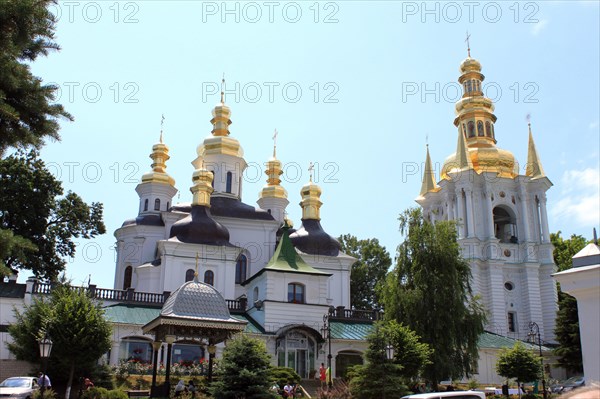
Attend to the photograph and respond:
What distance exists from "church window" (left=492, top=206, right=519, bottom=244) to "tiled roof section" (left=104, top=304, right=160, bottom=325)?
107 ft

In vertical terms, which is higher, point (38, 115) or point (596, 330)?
point (38, 115)

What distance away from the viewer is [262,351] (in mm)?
21734

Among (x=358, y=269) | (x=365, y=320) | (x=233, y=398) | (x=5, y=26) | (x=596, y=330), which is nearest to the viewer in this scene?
(x=596, y=330)

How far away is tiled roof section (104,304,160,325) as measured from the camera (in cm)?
3391

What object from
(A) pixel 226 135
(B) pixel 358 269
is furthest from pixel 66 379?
(B) pixel 358 269

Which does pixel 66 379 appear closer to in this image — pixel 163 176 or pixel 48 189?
pixel 48 189

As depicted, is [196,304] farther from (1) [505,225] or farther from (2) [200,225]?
(1) [505,225]

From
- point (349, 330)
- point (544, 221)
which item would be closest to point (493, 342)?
point (349, 330)

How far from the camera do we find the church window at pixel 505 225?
5592 cm

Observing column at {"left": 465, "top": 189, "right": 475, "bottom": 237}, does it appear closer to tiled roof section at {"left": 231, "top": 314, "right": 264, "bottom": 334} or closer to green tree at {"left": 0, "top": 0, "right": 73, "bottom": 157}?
tiled roof section at {"left": 231, "top": 314, "right": 264, "bottom": 334}

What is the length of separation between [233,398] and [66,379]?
9.43 m

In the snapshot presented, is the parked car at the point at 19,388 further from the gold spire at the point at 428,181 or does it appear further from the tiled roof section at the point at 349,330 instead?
the gold spire at the point at 428,181

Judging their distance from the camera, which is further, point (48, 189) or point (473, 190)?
point (473, 190)

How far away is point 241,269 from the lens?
49.6 m
